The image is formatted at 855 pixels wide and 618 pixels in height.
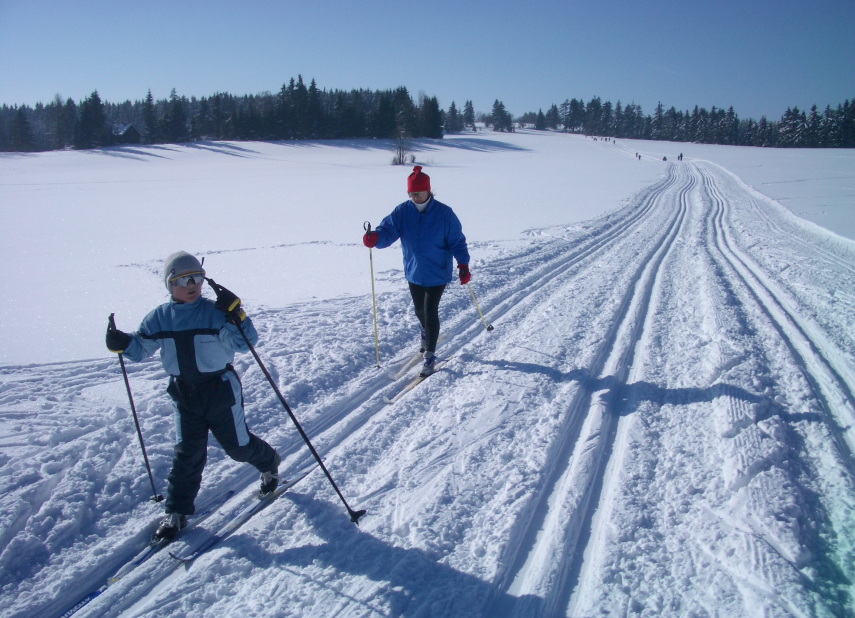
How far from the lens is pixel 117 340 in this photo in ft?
8.15

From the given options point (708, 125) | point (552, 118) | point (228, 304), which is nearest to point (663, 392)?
point (228, 304)

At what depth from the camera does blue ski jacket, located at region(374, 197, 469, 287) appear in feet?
14.6

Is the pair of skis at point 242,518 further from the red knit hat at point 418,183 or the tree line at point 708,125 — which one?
the tree line at point 708,125

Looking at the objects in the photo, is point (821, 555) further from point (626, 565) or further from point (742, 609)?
point (626, 565)

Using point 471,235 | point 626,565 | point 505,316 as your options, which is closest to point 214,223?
point 471,235

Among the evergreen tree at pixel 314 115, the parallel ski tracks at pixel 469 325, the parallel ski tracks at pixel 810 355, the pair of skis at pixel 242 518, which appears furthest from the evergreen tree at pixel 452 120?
the pair of skis at pixel 242 518

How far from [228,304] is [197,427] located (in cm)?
81

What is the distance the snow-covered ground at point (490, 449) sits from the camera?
231cm

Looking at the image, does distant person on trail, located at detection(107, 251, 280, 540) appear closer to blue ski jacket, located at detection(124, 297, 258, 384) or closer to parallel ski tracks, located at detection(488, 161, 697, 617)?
blue ski jacket, located at detection(124, 297, 258, 384)

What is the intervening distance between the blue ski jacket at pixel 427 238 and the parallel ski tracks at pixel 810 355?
323cm

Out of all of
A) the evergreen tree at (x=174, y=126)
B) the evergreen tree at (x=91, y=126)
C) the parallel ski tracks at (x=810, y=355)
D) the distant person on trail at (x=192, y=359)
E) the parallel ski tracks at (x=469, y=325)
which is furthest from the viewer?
the evergreen tree at (x=174, y=126)

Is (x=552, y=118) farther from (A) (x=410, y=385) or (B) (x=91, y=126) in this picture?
(A) (x=410, y=385)

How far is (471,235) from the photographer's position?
40.3 feet

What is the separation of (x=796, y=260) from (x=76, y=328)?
458 inches
